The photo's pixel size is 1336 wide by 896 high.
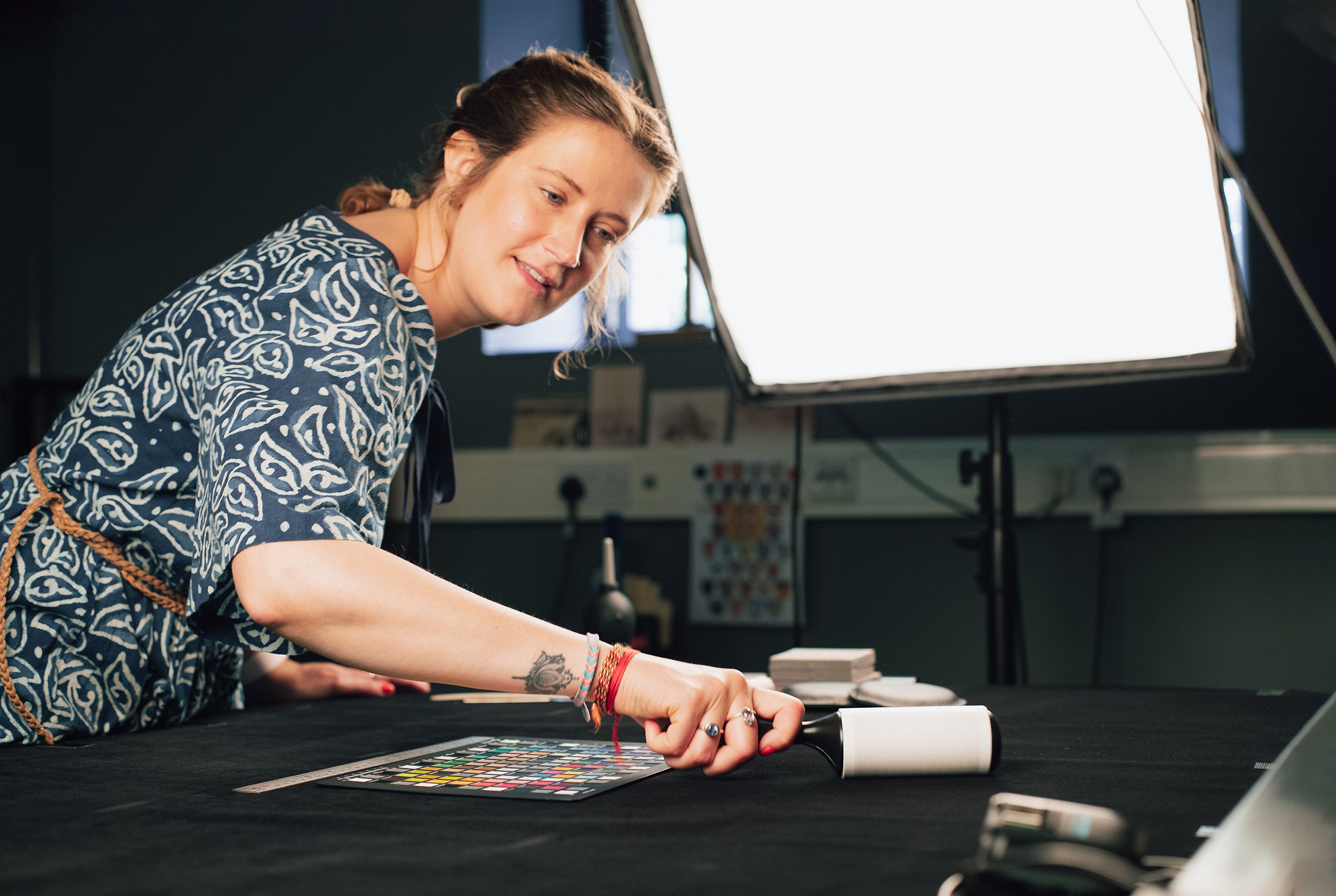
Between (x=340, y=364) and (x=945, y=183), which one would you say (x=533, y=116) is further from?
(x=945, y=183)

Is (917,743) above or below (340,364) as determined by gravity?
below

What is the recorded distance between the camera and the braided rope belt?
0.99 m

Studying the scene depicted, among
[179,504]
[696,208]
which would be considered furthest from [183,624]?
[696,208]

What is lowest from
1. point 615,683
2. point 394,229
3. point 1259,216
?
point 615,683

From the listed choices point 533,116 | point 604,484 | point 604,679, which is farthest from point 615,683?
point 604,484

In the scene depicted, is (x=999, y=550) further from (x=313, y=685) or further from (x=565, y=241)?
(x=313, y=685)

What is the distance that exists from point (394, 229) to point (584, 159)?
22 centimetres

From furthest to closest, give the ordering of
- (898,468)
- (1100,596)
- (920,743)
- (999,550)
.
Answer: (898,468)
(1100,596)
(999,550)
(920,743)

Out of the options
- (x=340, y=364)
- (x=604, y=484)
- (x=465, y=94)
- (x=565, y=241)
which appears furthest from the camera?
(x=604, y=484)

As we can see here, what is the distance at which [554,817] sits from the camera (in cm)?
64

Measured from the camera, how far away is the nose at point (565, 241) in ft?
3.72

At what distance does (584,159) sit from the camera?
1111 mm

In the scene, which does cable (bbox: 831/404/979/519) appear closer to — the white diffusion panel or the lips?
the white diffusion panel

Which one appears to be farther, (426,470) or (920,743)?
(426,470)
